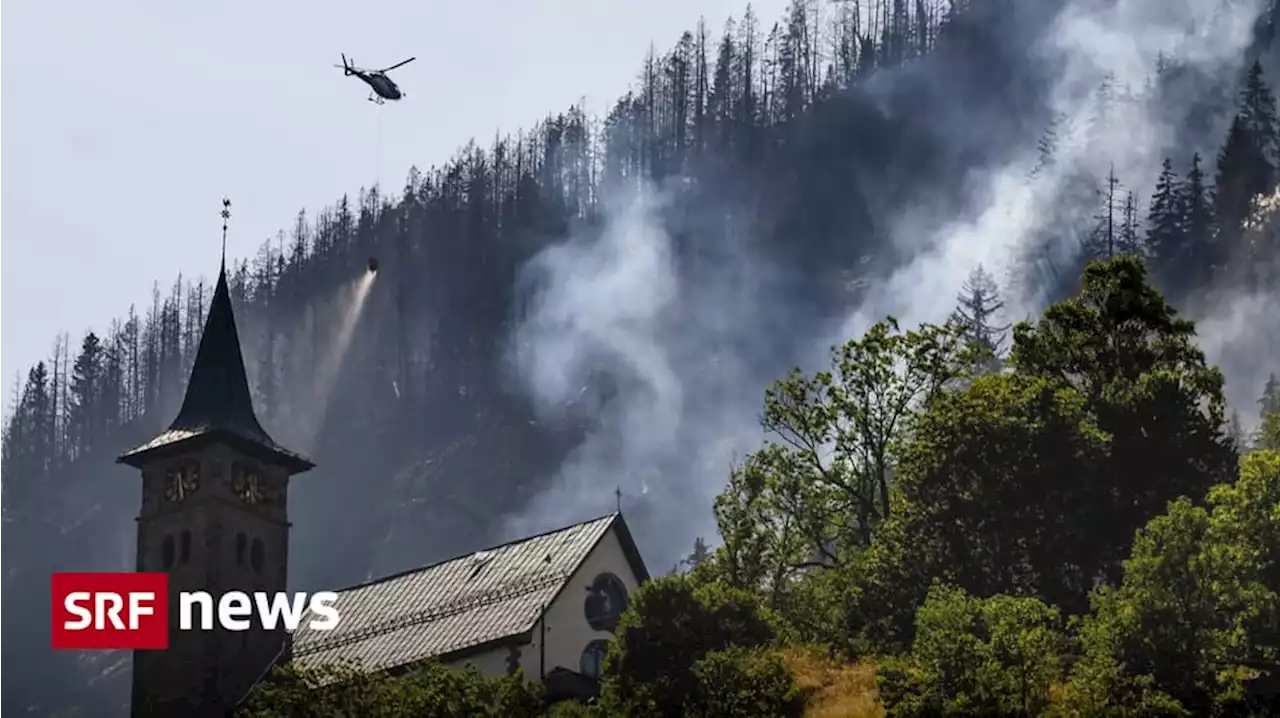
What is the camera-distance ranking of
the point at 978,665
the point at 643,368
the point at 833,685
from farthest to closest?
the point at 643,368 → the point at 833,685 → the point at 978,665

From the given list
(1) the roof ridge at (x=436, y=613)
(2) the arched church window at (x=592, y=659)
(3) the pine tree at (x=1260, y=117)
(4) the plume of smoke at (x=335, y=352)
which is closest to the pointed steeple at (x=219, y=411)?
(1) the roof ridge at (x=436, y=613)

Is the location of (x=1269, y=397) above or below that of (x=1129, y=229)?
below

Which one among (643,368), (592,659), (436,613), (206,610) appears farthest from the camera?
(643,368)

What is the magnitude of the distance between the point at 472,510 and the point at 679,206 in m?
39.1

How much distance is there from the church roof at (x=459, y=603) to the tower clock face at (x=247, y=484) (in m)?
5.33

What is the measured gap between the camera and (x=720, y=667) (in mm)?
46031

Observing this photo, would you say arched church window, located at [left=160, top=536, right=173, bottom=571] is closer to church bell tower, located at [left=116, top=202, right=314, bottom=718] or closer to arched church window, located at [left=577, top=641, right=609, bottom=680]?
church bell tower, located at [left=116, top=202, right=314, bottom=718]

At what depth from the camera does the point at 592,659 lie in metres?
59.1

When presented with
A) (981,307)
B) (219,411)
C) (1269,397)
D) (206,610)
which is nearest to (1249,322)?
A: (1269,397)

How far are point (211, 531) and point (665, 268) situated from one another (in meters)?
98.9

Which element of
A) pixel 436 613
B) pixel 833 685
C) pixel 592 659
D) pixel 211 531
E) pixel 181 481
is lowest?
pixel 833 685

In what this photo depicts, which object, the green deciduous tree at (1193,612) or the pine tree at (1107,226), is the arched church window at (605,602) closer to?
the green deciduous tree at (1193,612)

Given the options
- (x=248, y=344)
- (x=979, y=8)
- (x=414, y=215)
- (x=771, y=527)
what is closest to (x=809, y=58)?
(x=979, y=8)

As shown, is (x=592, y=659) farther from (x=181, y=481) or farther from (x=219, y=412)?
(x=219, y=412)
